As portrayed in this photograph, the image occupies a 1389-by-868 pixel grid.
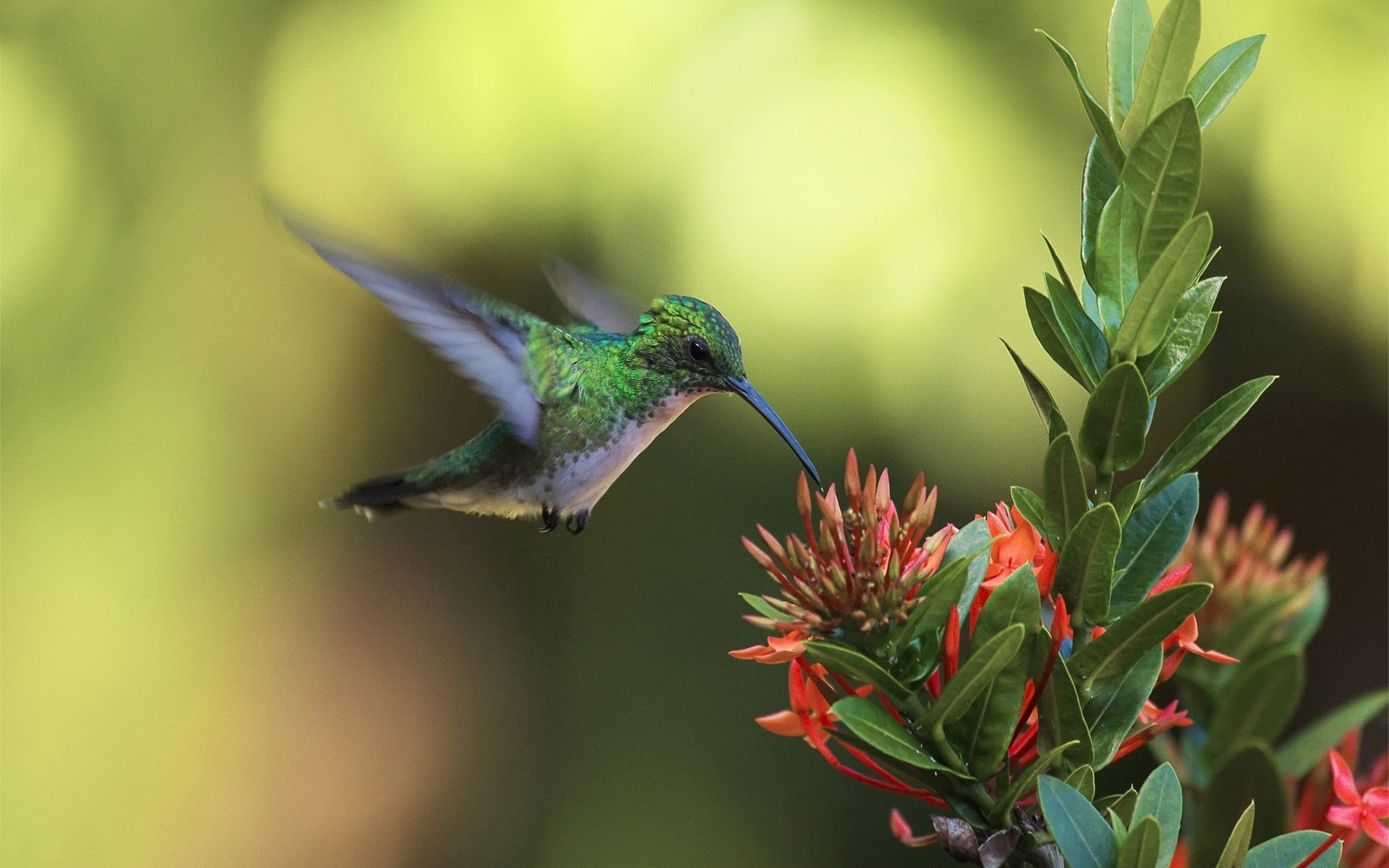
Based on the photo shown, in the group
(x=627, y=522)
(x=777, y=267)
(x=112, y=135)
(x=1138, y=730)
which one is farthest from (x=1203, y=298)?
(x=112, y=135)

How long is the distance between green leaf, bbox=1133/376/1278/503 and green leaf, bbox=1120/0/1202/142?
231mm

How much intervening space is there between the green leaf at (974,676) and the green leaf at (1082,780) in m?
0.09

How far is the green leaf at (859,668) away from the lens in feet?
2.90

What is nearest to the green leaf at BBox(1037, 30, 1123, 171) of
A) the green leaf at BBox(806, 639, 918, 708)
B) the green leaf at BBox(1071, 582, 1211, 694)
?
the green leaf at BBox(1071, 582, 1211, 694)

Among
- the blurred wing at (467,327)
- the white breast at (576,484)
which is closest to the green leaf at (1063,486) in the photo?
the white breast at (576,484)

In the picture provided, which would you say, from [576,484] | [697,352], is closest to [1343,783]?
[697,352]

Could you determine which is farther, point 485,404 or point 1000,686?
point 485,404

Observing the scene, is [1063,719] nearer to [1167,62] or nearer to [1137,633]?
[1137,633]

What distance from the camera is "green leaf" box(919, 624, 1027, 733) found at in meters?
0.86

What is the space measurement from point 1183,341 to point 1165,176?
0.14 metres

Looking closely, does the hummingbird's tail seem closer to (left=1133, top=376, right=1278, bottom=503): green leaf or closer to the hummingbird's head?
the hummingbird's head

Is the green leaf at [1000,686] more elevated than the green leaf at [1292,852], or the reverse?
the green leaf at [1000,686]

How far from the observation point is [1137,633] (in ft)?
2.94

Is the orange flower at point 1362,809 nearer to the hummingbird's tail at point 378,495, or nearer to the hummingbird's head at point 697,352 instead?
the hummingbird's head at point 697,352
